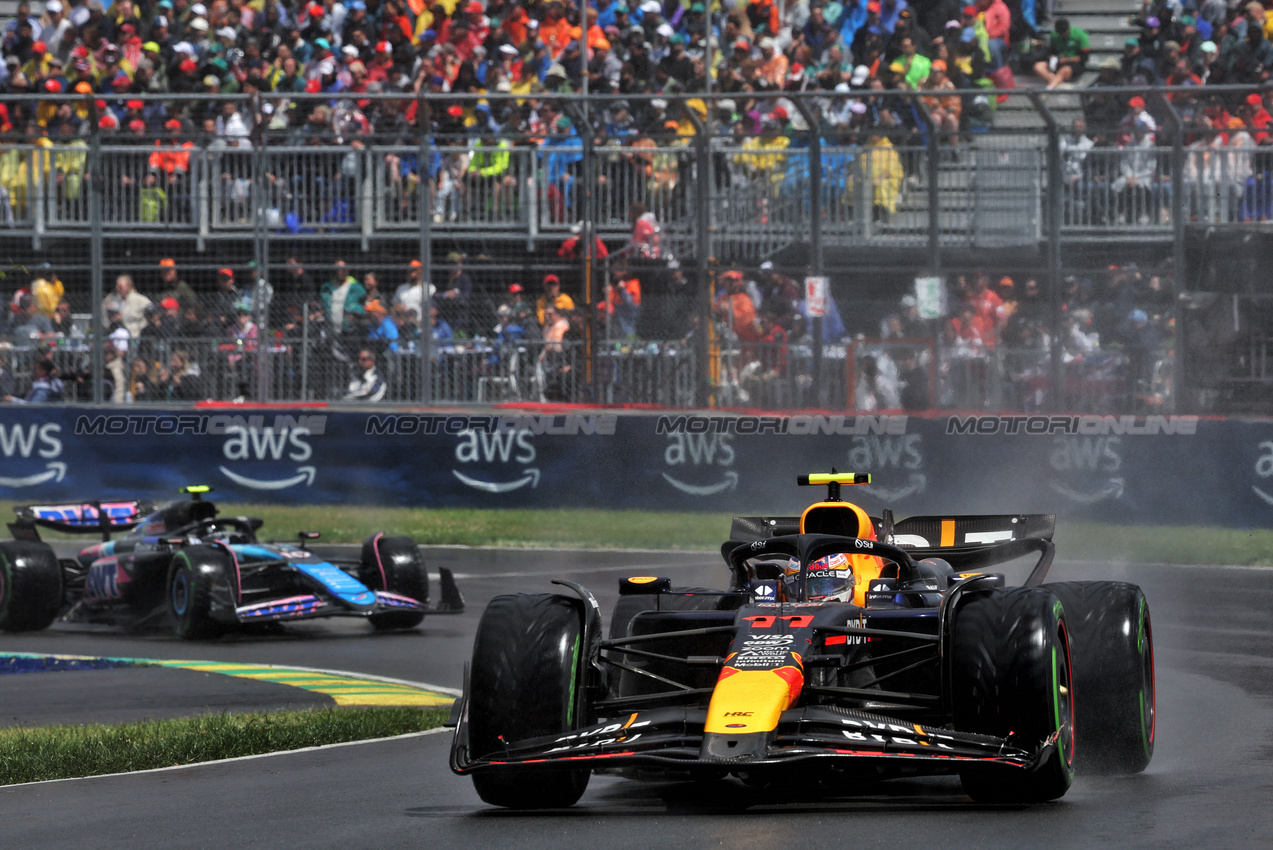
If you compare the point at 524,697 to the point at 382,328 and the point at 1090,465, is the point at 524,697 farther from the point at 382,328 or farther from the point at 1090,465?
the point at 382,328

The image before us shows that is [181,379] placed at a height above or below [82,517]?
above

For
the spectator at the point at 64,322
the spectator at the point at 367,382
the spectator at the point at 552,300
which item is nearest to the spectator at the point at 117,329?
the spectator at the point at 64,322

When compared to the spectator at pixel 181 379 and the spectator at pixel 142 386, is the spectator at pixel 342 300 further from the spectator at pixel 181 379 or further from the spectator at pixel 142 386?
the spectator at pixel 142 386

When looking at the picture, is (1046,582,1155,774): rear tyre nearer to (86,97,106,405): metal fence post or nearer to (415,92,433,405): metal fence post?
(415,92,433,405): metal fence post

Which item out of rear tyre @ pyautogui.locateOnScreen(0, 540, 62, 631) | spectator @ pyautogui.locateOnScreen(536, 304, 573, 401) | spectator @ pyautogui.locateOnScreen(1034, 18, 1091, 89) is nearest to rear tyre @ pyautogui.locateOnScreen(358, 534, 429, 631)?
rear tyre @ pyautogui.locateOnScreen(0, 540, 62, 631)

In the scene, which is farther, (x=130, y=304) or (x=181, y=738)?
(x=130, y=304)

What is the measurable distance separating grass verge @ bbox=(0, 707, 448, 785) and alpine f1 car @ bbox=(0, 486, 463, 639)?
362 centimetres

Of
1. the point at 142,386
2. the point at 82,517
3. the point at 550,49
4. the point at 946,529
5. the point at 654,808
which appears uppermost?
the point at 550,49

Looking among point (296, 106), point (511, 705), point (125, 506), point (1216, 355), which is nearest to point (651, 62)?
point (296, 106)

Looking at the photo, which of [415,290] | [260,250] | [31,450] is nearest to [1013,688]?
[415,290]

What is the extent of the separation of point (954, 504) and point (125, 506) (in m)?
7.79

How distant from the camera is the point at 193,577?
13453 millimetres

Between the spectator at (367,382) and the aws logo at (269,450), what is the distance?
83cm

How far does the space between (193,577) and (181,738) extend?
15.7ft
